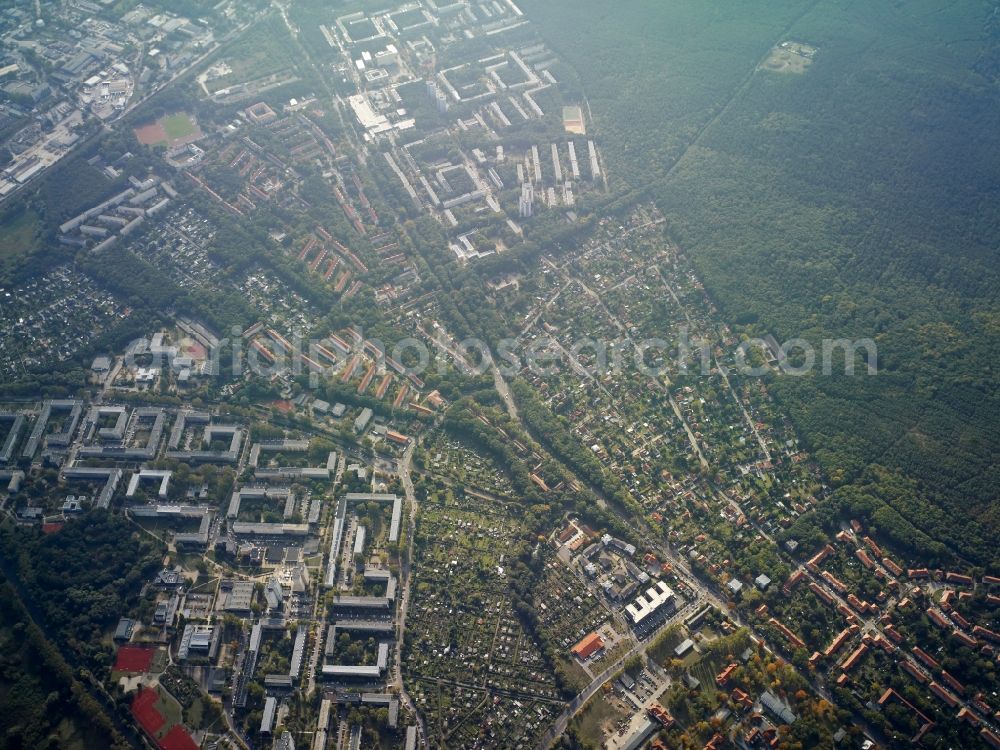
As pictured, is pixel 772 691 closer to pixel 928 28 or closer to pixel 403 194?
pixel 403 194

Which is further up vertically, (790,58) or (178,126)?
(178,126)

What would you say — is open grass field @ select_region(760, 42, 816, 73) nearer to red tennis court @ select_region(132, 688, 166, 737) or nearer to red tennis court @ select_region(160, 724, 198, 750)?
red tennis court @ select_region(132, 688, 166, 737)

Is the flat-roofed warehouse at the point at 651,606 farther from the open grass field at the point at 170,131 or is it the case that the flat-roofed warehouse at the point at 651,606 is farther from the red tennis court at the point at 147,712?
the open grass field at the point at 170,131

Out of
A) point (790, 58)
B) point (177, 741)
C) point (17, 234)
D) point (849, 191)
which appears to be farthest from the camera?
A: point (790, 58)

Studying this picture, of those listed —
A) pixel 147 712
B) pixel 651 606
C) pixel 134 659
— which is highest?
pixel 134 659

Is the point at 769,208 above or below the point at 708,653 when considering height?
above

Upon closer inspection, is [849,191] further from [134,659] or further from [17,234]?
[17,234]

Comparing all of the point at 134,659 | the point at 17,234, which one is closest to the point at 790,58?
the point at 17,234

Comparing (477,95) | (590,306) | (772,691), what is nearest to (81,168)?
(477,95)
